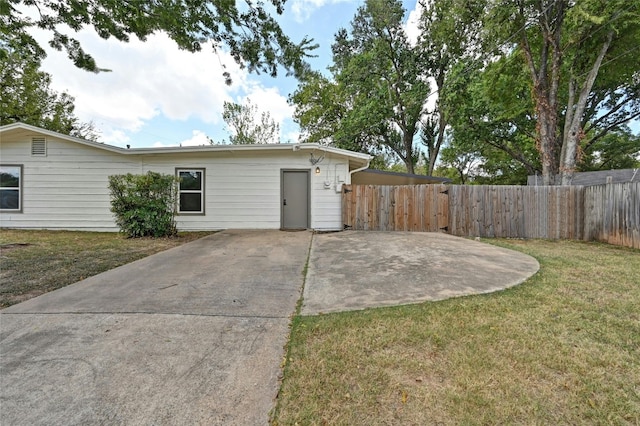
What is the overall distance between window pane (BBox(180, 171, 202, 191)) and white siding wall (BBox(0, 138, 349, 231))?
0.26m

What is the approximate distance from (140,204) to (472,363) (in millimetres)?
8241

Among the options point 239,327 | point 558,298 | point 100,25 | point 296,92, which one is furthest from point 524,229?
point 296,92

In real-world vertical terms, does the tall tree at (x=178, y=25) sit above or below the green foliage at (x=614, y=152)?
below

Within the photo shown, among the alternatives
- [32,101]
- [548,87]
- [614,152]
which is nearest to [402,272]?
[548,87]

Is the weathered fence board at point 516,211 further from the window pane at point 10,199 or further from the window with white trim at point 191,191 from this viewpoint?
the window pane at point 10,199

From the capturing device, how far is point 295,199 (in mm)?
9523

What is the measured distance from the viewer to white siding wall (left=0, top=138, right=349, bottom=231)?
8.99m

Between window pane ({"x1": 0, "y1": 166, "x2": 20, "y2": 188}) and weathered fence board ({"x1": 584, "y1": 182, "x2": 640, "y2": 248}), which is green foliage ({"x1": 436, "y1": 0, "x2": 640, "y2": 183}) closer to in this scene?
weathered fence board ({"x1": 584, "y1": 182, "x2": 640, "y2": 248})

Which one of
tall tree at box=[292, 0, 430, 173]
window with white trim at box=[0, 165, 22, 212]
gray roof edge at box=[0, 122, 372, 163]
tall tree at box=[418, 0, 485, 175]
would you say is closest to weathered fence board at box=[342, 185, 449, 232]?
gray roof edge at box=[0, 122, 372, 163]

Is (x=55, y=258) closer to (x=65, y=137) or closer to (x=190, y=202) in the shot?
(x=190, y=202)

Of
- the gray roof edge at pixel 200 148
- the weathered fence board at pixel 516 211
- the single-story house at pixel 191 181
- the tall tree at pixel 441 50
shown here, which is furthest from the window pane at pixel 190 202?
the tall tree at pixel 441 50

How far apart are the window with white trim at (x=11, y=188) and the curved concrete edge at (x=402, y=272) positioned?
9.86 metres

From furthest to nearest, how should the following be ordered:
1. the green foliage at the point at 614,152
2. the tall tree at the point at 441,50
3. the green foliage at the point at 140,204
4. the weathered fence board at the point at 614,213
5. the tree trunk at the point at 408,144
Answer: the tree trunk at the point at 408,144
the green foliage at the point at 614,152
the tall tree at the point at 441,50
the green foliage at the point at 140,204
the weathered fence board at the point at 614,213

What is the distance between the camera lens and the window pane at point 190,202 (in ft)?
30.6
